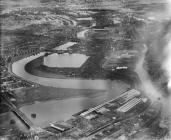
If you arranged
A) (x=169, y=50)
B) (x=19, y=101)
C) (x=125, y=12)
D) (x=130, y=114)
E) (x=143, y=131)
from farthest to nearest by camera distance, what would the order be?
(x=125, y=12) < (x=169, y=50) < (x=19, y=101) < (x=130, y=114) < (x=143, y=131)

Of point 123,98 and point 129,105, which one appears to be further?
point 123,98

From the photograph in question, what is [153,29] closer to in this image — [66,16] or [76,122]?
[66,16]

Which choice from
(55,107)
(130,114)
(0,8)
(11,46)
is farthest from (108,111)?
(0,8)

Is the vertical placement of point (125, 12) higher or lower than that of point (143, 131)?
higher

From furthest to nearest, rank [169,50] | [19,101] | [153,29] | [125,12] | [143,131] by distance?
[125,12], [153,29], [169,50], [19,101], [143,131]

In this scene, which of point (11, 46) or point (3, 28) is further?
point (3, 28)

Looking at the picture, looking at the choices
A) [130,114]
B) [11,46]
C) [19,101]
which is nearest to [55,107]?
[19,101]

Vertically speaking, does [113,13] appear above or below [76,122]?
above

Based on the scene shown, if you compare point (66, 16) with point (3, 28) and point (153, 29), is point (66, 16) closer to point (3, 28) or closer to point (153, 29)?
point (3, 28)

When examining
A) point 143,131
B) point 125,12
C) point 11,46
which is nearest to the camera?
point 143,131
